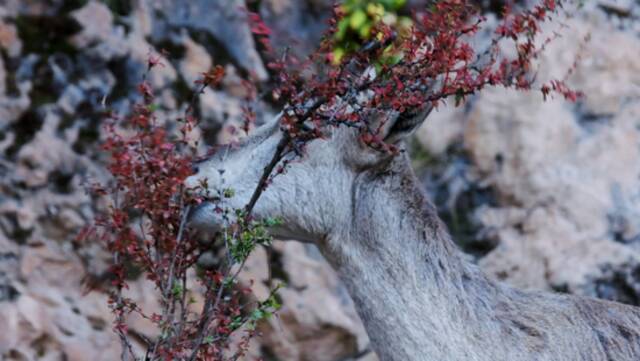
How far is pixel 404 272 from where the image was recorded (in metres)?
3.85

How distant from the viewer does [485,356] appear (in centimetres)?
376

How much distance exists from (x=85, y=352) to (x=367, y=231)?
187 cm

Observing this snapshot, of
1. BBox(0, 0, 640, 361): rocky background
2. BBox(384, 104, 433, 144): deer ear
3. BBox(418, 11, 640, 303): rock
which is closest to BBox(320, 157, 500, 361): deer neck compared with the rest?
BBox(384, 104, 433, 144): deer ear

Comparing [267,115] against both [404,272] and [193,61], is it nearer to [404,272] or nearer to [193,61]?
[193,61]

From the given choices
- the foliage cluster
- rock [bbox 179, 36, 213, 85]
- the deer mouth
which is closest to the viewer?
the foliage cluster

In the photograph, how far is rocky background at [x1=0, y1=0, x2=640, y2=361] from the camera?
5.22m

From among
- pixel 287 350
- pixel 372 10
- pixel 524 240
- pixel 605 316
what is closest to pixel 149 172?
pixel 372 10

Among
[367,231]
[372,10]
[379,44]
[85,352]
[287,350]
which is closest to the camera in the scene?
[372,10]

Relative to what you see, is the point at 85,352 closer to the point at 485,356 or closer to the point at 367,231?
the point at 367,231

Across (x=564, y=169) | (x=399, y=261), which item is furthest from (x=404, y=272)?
(x=564, y=169)

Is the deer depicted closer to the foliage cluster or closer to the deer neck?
the deer neck

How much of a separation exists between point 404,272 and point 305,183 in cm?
50

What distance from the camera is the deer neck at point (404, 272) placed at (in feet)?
12.3

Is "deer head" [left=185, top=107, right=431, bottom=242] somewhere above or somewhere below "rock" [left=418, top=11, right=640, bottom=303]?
below
